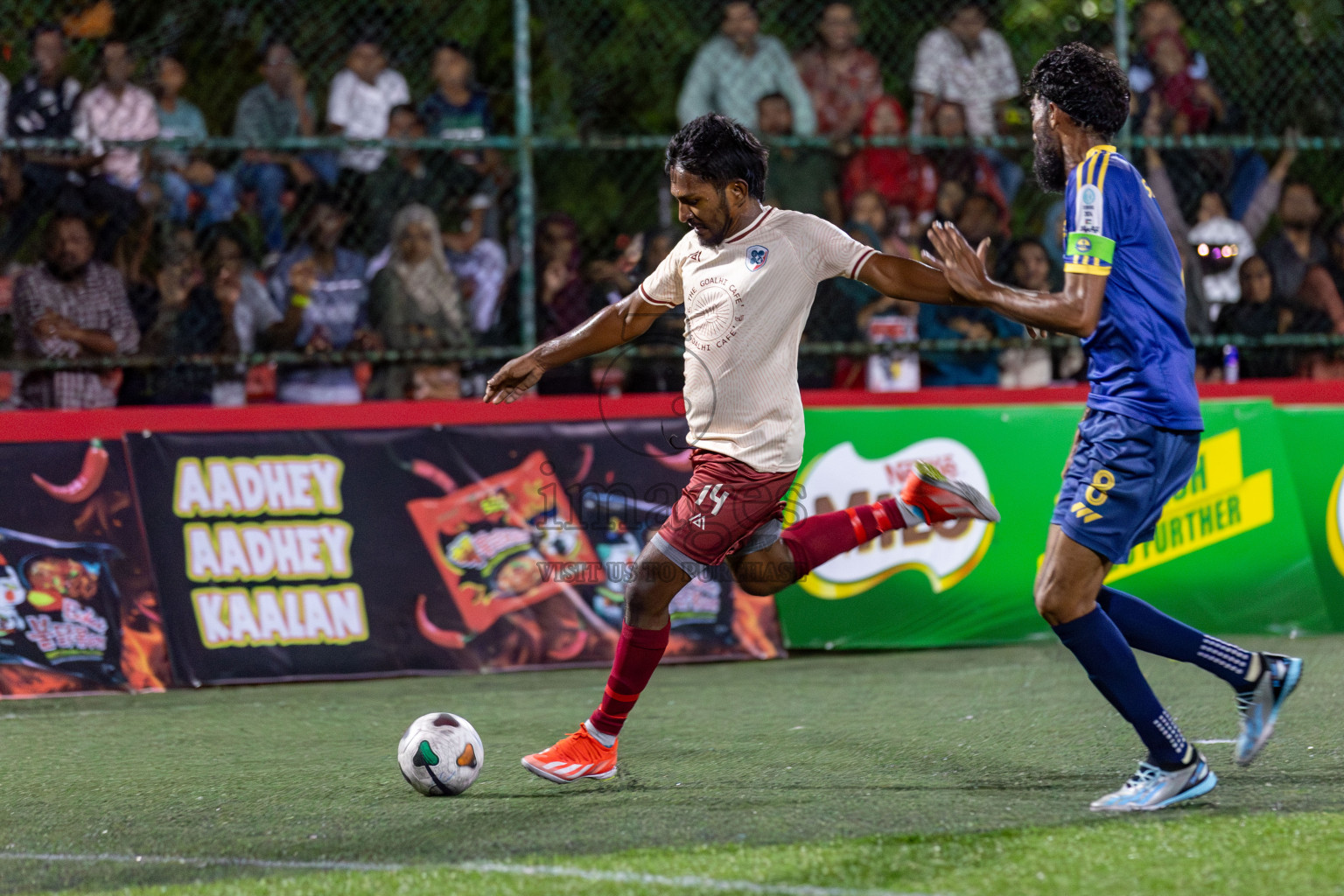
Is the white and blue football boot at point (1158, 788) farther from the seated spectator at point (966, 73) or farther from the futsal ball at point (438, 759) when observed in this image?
the seated spectator at point (966, 73)

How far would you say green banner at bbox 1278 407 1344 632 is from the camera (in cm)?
855

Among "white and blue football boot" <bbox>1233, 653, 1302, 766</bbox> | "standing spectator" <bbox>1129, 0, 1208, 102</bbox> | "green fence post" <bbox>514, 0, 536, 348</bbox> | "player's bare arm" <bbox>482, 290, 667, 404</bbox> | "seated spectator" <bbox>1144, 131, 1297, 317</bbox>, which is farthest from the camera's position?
"standing spectator" <bbox>1129, 0, 1208, 102</bbox>

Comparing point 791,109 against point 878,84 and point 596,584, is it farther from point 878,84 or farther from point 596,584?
point 596,584

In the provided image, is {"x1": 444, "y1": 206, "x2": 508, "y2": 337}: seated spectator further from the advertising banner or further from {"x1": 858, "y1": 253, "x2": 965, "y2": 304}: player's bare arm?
{"x1": 858, "y1": 253, "x2": 965, "y2": 304}: player's bare arm

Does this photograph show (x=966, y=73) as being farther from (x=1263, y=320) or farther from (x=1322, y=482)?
(x=1322, y=482)

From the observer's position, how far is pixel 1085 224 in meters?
4.19

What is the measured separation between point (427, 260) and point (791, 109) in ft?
8.68

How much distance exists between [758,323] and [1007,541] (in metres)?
4.06

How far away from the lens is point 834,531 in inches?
215

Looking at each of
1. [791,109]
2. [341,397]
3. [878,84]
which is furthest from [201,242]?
[878,84]

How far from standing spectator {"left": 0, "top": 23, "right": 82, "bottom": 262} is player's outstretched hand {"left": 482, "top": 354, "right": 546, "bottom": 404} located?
4320 millimetres

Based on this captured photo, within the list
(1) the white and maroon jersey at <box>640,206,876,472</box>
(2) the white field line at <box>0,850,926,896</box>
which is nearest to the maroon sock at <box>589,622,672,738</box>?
(1) the white and maroon jersey at <box>640,206,876,472</box>

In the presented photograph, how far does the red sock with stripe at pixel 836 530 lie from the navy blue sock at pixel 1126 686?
1.23 meters

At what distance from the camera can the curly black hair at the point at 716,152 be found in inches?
186
